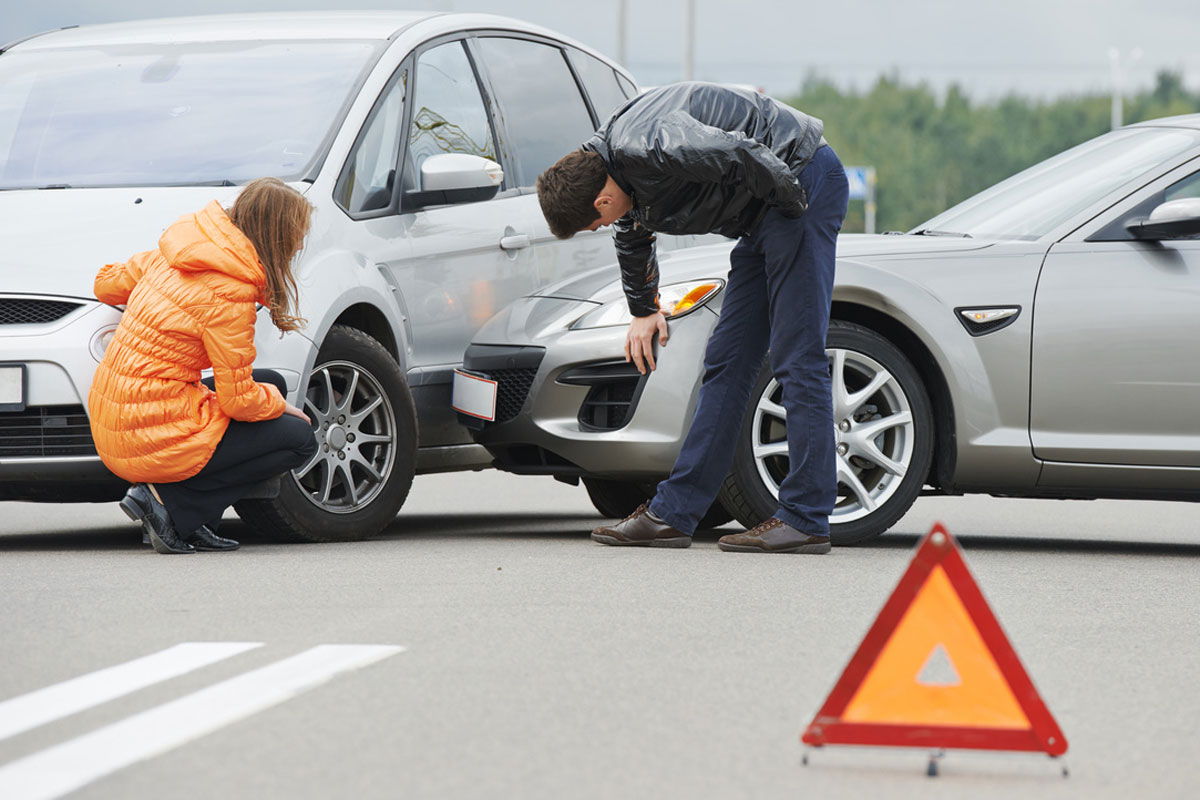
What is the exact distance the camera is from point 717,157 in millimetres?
5945

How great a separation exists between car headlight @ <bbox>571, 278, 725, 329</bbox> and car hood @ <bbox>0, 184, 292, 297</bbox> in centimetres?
119

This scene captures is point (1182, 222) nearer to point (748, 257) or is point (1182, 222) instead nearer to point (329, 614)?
point (748, 257)

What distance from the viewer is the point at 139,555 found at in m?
6.22

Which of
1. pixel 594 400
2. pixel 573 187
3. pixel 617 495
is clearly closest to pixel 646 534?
pixel 594 400

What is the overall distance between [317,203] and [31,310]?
1.07m

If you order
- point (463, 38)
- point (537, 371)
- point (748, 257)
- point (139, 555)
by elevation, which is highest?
point (463, 38)

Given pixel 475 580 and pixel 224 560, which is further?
pixel 224 560

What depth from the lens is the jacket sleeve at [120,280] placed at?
6023 millimetres

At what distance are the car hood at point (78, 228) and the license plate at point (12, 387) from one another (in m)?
0.26

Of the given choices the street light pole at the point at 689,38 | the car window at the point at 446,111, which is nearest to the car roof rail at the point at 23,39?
the car window at the point at 446,111

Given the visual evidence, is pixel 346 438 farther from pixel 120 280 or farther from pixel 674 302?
pixel 674 302

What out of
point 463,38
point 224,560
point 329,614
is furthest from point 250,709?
point 463,38

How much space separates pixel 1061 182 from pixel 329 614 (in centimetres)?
365

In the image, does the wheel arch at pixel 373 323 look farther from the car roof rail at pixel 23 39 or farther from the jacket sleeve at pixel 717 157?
the car roof rail at pixel 23 39
